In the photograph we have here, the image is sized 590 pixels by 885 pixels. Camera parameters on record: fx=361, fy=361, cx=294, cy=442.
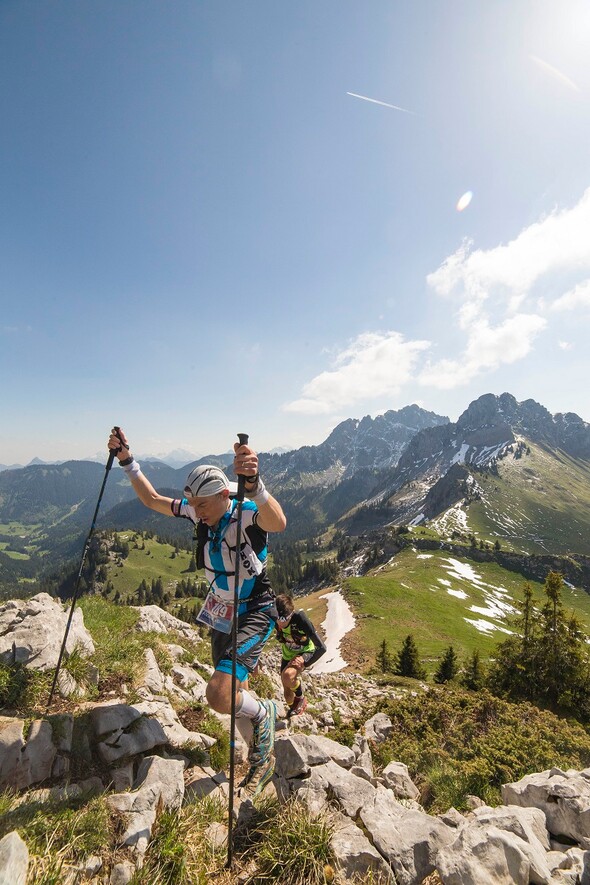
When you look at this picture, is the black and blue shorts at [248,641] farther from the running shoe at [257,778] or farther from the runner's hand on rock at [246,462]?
the runner's hand on rock at [246,462]

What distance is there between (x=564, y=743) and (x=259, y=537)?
11.9 metres

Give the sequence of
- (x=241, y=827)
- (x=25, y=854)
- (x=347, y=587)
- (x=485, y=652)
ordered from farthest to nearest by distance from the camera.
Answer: (x=347, y=587) → (x=485, y=652) → (x=241, y=827) → (x=25, y=854)

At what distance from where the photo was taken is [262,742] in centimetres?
627

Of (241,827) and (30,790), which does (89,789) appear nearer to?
(30,790)

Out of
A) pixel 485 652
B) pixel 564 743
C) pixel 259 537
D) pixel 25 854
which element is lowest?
pixel 485 652

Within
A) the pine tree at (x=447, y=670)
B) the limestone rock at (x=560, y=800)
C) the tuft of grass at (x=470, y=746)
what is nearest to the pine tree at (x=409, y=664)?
the pine tree at (x=447, y=670)

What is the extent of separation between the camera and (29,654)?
7.27m

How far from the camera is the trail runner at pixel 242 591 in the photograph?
242 inches

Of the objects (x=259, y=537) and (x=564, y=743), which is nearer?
(x=259, y=537)

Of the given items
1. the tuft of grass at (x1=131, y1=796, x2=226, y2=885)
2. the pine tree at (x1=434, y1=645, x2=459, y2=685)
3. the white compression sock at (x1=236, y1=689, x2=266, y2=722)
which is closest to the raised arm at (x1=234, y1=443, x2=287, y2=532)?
the white compression sock at (x1=236, y1=689, x2=266, y2=722)

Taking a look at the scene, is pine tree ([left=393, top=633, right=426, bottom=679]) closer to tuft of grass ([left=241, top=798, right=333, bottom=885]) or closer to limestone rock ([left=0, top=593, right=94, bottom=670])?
limestone rock ([left=0, top=593, right=94, bottom=670])

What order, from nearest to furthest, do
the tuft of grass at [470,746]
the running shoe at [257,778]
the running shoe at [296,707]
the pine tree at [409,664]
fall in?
the running shoe at [257,778] → the tuft of grass at [470,746] → the running shoe at [296,707] → the pine tree at [409,664]

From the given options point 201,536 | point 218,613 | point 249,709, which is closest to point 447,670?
point 249,709

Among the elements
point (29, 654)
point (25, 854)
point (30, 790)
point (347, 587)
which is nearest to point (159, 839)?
point (25, 854)
